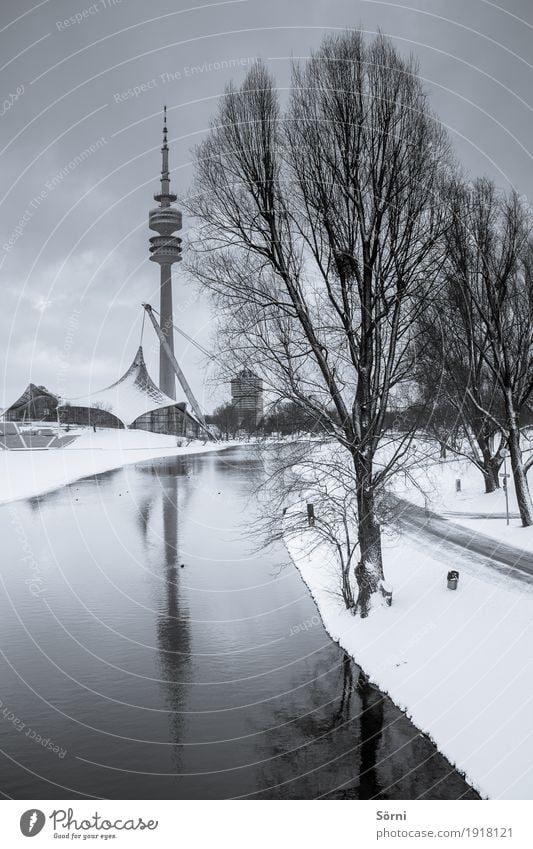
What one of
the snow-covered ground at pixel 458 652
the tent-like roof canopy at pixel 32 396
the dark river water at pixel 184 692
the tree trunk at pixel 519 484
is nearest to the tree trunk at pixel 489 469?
the tree trunk at pixel 519 484

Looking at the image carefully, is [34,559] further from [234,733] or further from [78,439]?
[78,439]

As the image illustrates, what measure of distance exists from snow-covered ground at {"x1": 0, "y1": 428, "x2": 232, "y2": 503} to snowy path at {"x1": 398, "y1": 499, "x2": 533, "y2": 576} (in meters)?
22.5

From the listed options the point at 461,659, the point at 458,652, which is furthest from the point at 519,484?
the point at 461,659

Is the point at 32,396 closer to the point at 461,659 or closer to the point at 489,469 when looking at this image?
the point at 489,469

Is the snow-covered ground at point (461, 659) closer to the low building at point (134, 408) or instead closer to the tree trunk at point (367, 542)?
the tree trunk at point (367, 542)

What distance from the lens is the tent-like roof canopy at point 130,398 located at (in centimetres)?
10944

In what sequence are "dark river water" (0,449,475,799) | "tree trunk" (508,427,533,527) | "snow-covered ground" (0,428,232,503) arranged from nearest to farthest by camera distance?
"dark river water" (0,449,475,799)
"tree trunk" (508,427,533,527)
"snow-covered ground" (0,428,232,503)

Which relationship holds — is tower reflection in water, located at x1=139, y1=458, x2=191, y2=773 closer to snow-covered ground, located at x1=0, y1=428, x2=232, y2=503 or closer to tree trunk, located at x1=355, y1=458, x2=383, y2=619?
tree trunk, located at x1=355, y1=458, x2=383, y2=619

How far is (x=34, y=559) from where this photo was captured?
20625 mm

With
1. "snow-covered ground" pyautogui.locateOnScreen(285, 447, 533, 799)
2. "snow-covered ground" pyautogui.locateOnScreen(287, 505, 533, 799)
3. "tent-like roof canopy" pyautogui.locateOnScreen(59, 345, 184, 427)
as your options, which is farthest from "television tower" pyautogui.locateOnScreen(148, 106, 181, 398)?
"snow-covered ground" pyautogui.locateOnScreen(287, 505, 533, 799)

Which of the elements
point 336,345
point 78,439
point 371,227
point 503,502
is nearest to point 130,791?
point 336,345

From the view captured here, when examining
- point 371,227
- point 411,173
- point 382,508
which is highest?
point 411,173

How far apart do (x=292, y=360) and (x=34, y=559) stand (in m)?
12.6

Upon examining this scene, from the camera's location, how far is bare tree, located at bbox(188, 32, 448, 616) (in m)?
11.3
